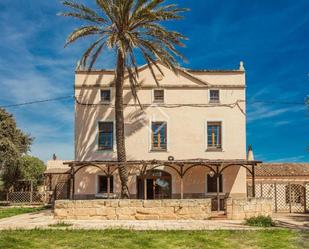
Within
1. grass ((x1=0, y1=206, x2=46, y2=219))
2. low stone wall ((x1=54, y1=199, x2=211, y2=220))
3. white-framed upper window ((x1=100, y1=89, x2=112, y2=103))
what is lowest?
grass ((x1=0, y1=206, x2=46, y2=219))

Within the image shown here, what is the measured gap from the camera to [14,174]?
36.2 metres

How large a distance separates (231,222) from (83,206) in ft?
22.0

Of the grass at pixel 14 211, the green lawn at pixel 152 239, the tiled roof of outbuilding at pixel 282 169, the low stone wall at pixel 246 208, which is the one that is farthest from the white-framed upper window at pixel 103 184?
the tiled roof of outbuilding at pixel 282 169

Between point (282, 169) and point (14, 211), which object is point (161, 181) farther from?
point (282, 169)

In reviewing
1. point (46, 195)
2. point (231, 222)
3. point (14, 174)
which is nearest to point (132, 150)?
point (231, 222)

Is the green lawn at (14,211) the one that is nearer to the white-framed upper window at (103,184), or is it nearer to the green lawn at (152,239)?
the white-framed upper window at (103,184)

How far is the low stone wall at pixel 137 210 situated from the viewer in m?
18.0

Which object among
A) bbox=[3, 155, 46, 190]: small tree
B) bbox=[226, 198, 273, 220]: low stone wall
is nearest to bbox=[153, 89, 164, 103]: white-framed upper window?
bbox=[226, 198, 273, 220]: low stone wall

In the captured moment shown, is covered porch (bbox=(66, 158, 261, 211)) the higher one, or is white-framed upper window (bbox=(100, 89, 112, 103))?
white-framed upper window (bbox=(100, 89, 112, 103))

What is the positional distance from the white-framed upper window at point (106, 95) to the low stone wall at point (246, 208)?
35.0 ft

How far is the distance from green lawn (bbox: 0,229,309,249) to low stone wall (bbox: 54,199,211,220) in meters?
3.90

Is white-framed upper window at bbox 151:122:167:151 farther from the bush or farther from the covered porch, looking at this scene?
the bush

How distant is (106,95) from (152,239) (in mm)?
14019

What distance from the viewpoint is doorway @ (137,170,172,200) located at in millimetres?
24797
